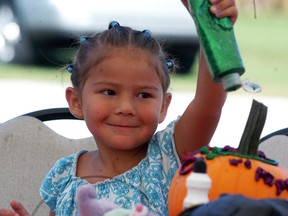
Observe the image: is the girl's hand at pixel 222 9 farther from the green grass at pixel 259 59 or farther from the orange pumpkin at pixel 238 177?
the green grass at pixel 259 59

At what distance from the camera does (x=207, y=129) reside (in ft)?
7.20

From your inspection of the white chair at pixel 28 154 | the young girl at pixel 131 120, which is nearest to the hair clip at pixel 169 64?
the young girl at pixel 131 120

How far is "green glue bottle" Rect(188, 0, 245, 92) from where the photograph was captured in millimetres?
1527

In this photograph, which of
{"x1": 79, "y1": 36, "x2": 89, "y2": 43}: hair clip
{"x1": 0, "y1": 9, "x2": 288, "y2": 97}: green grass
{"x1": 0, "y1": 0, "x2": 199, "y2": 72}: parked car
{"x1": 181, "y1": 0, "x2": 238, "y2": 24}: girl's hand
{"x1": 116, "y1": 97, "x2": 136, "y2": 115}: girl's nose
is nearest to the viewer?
{"x1": 181, "y1": 0, "x2": 238, "y2": 24}: girl's hand

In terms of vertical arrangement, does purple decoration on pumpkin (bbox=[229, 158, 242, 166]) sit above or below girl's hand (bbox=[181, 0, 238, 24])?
below

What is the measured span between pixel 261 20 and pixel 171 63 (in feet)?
33.5

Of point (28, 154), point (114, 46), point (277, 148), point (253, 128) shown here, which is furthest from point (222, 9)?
point (28, 154)

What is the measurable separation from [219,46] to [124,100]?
670mm

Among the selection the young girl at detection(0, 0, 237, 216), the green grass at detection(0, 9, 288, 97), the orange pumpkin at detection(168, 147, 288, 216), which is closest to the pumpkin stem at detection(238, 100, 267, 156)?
the orange pumpkin at detection(168, 147, 288, 216)

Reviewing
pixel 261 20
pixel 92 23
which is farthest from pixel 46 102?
pixel 261 20

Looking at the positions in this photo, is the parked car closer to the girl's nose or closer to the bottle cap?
the girl's nose

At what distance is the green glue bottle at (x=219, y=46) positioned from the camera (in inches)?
60.1

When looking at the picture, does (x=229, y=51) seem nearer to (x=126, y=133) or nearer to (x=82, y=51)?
(x=126, y=133)

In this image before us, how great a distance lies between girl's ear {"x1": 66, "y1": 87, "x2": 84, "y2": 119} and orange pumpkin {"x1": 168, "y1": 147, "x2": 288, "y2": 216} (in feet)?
2.57
